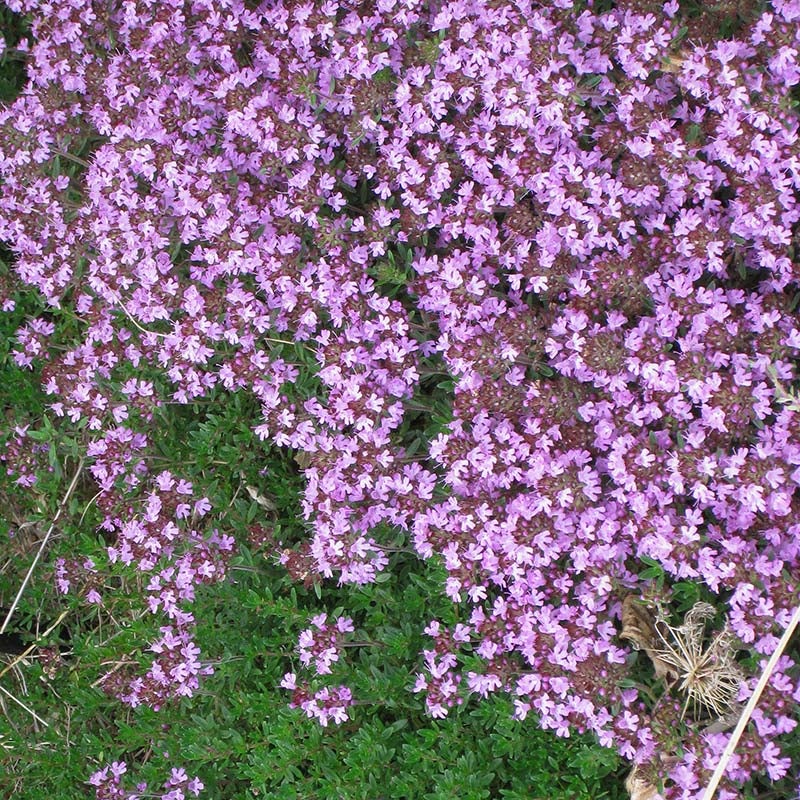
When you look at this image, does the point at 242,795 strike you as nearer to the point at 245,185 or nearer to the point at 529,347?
the point at 529,347

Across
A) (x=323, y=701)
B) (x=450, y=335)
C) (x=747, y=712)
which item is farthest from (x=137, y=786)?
(x=747, y=712)

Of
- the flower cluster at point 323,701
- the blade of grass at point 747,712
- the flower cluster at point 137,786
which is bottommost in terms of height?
the flower cluster at point 137,786

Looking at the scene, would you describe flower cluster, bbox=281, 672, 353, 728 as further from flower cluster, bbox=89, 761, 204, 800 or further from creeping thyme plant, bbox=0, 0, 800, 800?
flower cluster, bbox=89, 761, 204, 800

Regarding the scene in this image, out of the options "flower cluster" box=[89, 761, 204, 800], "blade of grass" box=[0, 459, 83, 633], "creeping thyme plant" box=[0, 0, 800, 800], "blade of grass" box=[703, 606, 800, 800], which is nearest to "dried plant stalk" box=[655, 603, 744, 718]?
"creeping thyme plant" box=[0, 0, 800, 800]

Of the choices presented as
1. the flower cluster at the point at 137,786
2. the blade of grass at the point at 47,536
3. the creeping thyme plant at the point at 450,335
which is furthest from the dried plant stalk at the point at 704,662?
the blade of grass at the point at 47,536

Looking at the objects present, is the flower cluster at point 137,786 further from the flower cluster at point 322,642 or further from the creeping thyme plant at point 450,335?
the flower cluster at point 322,642

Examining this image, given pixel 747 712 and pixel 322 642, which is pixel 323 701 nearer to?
pixel 322 642

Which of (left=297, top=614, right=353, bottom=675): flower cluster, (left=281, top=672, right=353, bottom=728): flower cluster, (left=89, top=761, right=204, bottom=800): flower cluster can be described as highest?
(left=297, top=614, right=353, bottom=675): flower cluster

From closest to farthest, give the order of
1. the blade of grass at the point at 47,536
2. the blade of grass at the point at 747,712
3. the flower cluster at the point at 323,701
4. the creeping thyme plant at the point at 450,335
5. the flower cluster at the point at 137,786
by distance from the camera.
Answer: the blade of grass at the point at 747,712
the creeping thyme plant at the point at 450,335
the flower cluster at the point at 323,701
the flower cluster at the point at 137,786
the blade of grass at the point at 47,536

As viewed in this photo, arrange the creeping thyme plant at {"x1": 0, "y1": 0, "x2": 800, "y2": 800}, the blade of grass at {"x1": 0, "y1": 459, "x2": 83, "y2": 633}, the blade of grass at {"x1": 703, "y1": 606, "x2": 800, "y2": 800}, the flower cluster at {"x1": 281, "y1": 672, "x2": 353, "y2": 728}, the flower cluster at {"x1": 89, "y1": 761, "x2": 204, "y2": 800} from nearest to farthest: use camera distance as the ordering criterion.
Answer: the blade of grass at {"x1": 703, "y1": 606, "x2": 800, "y2": 800}
the creeping thyme plant at {"x1": 0, "y1": 0, "x2": 800, "y2": 800}
the flower cluster at {"x1": 281, "y1": 672, "x2": 353, "y2": 728}
the flower cluster at {"x1": 89, "y1": 761, "x2": 204, "y2": 800}
the blade of grass at {"x1": 0, "y1": 459, "x2": 83, "y2": 633}
